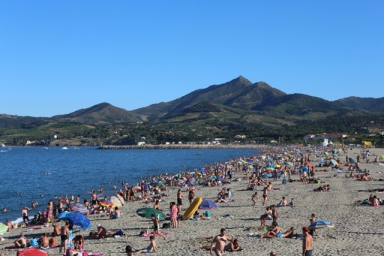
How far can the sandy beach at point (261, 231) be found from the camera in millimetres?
12664

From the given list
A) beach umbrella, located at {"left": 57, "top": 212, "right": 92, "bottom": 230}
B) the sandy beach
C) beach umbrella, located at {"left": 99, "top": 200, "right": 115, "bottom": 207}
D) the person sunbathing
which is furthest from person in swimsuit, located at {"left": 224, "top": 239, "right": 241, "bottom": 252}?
beach umbrella, located at {"left": 99, "top": 200, "right": 115, "bottom": 207}

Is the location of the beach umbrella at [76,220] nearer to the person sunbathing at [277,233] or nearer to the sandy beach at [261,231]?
the sandy beach at [261,231]

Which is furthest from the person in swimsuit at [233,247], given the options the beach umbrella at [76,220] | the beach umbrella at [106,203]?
the beach umbrella at [106,203]

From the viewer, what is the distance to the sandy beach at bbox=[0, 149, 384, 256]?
499 inches

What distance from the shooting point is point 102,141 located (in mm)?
158500

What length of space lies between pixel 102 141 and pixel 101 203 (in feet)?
462

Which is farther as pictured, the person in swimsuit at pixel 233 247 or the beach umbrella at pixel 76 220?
the beach umbrella at pixel 76 220

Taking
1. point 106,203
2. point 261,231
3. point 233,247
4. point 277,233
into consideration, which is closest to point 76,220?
point 106,203

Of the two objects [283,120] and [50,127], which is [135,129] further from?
[283,120]

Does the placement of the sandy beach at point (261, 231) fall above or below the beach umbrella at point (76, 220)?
below

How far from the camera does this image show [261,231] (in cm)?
1490

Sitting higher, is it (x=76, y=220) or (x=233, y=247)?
(x=76, y=220)

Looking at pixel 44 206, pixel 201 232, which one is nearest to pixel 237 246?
pixel 201 232

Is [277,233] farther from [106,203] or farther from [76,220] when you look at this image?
[106,203]
